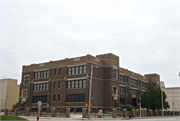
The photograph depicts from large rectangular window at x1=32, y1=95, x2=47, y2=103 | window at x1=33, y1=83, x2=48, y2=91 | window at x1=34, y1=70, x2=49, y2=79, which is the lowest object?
large rectangular window at x1=32, y1=95, x2=47, y2=103

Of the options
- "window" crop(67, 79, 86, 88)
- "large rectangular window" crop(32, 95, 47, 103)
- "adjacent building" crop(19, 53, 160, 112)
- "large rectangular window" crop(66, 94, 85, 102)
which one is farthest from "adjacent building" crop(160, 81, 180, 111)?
"large rectangular window" crop(32, 95, 47, 103)

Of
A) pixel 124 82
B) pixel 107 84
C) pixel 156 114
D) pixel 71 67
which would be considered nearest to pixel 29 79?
pixel 71 67

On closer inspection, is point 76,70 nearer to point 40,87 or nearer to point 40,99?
point 40,87

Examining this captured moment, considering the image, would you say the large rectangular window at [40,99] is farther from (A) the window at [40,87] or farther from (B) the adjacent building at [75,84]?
(A) the window at [40,87]

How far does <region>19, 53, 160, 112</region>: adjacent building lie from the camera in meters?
57.2

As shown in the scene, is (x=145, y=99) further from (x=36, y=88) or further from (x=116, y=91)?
(x=36, y=88)

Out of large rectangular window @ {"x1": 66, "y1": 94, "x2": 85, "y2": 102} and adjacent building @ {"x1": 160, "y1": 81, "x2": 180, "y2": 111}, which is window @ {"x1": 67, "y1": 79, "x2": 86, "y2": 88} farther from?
adjacent building @ {"x1": 160, "y1": 81, "x2": 180, "y2": 111}

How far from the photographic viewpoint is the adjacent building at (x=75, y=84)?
57.2 meters

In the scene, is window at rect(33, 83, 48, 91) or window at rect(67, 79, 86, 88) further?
window at rect(33, 83, 48, 91)

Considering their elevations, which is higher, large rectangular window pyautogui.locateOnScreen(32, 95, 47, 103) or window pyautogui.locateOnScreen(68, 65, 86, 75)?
window pyautogui.locateOnScreen(68, 65, 86, 75)

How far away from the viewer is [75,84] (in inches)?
2299

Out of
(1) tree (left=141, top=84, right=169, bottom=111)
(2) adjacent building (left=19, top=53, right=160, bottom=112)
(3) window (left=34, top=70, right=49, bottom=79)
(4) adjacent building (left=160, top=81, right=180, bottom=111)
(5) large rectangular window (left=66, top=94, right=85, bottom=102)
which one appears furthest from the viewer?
(4) adjacent building (left=160, top=81, right=180, bottom=111)

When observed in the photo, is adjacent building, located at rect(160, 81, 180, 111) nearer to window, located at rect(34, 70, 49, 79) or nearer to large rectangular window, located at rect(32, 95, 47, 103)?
window, located at rect(34, 70, 49, 79)

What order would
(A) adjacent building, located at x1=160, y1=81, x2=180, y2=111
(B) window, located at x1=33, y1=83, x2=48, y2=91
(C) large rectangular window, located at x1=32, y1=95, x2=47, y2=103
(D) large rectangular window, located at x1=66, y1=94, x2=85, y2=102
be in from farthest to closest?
(A) adjacent building, located at x1=160, y1=81, x2=180, y2=111 → (B) window, located at x1=33, y1=83, x2=48, y2=91 → (C) large rectangular window, located at x1=32, y1=95, x2=47, y2=103 → (D) large rectangular window, located at x1=66, y1=94, x2=85, y2=102
